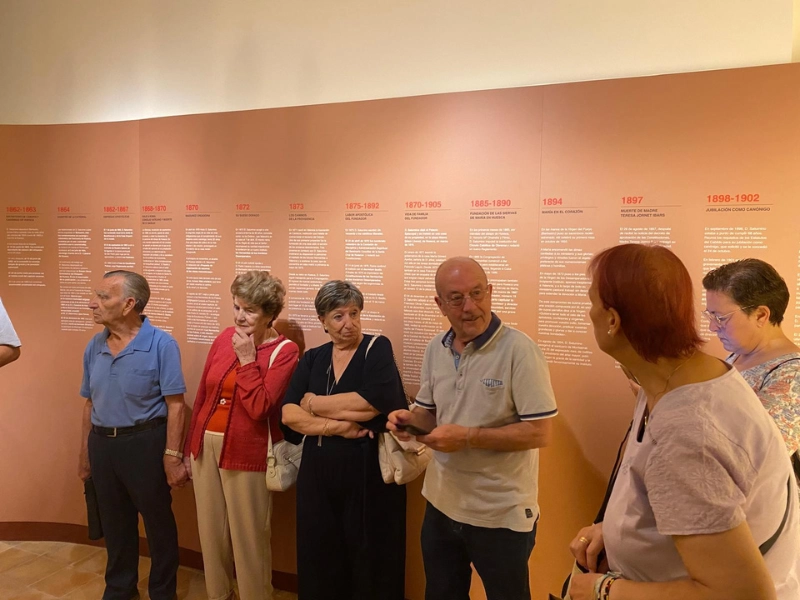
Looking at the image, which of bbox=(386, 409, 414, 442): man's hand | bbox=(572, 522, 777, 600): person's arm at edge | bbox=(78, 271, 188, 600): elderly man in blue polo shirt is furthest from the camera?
bbox=(78, 271, 188, 600): elderly man in blue polo shirt

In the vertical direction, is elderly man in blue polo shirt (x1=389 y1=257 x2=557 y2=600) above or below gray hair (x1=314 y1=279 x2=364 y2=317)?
below

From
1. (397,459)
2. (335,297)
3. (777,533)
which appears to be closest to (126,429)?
(335,297)

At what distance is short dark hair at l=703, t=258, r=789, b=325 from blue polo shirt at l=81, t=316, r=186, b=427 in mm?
2567

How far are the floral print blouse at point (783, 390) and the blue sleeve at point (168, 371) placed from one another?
257 cm

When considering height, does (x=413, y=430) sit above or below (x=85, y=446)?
above

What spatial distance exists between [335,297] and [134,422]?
1.31 metres

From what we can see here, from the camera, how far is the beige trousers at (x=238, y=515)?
8.63ft

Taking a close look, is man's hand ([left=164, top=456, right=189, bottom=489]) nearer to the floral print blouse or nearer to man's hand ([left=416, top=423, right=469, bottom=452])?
man's hand ([left=416, top=423, right=469, bottom=452])

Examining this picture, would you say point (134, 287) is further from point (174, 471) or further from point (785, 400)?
point (785, 400)

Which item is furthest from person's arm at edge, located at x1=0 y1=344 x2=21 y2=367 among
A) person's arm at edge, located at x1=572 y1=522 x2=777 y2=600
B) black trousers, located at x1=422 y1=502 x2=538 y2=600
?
person's arm at edge, located at x1=572 y1=522 x2=777 y2=600

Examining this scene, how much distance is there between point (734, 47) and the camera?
2.31m

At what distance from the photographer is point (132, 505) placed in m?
2.91

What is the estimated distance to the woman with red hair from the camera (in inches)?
34.7

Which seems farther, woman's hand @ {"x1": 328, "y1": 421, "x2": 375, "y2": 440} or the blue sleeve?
the blue sleeve
